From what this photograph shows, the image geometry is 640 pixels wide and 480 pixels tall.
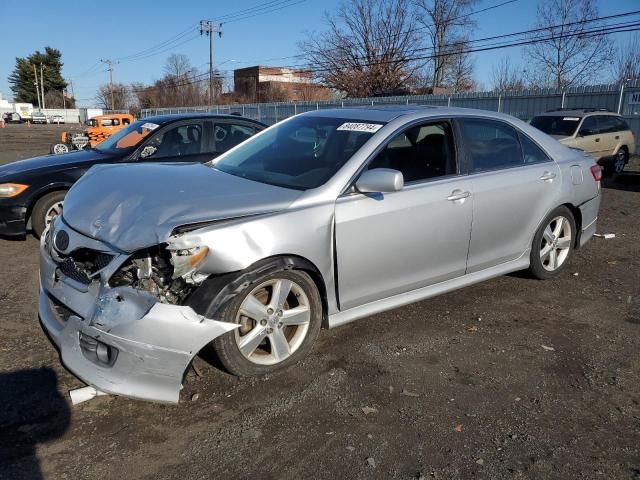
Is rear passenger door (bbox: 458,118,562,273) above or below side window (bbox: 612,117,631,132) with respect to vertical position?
below

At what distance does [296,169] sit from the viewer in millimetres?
3707

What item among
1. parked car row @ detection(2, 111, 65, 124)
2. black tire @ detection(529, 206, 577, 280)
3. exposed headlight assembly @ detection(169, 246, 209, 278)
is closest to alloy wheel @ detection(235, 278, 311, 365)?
exposed headlight assembly @ detection(169, 246, 209, 278)

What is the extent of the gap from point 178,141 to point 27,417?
4.51m

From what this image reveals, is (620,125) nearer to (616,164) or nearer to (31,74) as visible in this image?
(616,164)

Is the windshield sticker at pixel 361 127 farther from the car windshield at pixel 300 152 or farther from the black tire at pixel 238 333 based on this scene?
the black tire at pixel 238 333

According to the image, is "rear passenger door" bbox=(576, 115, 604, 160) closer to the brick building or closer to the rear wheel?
the rear wheel

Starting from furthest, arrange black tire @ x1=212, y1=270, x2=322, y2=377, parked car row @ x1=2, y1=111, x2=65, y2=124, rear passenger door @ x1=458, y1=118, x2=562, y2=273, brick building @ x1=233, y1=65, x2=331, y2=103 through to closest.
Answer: parked car row @ x1=2, y1=111, x2=65, y2=124, brick building @ x1=233, y1=65, x2=331, y2=103, rear passenger door @ x1=458, y1=118, x2=562, y2=273, black tire @ x1=212, y1=270, x2=322, y2=377

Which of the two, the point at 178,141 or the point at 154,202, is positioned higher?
the point at 178,141

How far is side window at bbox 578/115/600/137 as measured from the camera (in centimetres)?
1234

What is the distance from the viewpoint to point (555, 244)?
5039 millimetres

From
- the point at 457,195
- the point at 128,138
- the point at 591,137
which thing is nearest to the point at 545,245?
the point at 457,195

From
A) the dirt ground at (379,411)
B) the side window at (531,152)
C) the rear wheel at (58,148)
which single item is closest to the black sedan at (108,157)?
the dirt ground at (379,411)

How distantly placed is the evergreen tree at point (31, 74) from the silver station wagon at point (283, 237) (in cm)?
11786

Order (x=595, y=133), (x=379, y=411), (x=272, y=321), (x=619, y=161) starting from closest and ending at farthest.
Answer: (x=379, y=411), (x=272, y=321), (x=595, y=133), (x=619, y=161)
